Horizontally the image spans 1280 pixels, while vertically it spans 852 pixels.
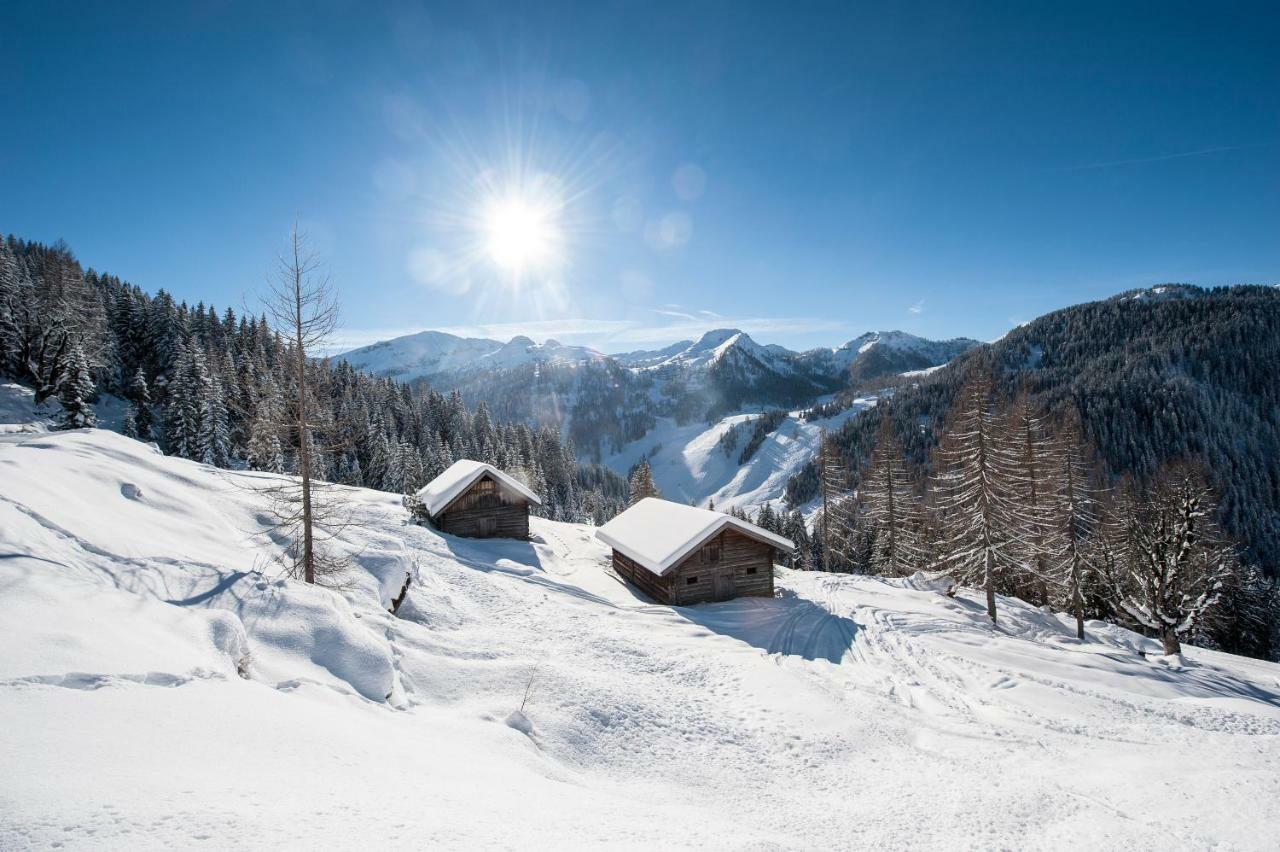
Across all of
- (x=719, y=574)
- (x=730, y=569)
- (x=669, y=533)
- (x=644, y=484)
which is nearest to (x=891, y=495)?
(x=730, y=569)

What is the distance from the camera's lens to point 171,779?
4496 millimetres

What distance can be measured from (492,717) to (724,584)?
1645cm

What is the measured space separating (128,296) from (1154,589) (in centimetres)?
10219

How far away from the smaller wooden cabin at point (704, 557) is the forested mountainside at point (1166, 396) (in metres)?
81.0

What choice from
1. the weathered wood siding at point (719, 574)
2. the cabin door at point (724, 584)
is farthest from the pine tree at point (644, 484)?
the cabin door at point (724, 584)

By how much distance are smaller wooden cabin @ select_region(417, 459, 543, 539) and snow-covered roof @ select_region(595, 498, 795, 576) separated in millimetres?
6238

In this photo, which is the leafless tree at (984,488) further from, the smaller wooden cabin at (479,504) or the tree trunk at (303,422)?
the tree trunk at (303,422)

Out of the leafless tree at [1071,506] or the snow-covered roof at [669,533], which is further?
the leafless tree at [1071,506]

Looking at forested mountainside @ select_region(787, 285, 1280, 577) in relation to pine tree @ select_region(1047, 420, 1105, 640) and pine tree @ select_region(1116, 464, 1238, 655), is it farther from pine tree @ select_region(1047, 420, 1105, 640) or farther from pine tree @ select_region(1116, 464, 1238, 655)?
pine tree @ select_region(1047, 420, 1105, 640)

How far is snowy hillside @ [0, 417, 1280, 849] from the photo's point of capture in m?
4.93

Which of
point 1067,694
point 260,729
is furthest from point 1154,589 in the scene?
point 260,729

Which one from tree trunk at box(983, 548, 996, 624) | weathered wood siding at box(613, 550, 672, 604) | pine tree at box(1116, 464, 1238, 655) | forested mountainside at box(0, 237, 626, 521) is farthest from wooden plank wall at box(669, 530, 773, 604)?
pine tree at box(1116, 464, 1238, 655)

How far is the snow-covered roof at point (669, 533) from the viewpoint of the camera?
2336cm

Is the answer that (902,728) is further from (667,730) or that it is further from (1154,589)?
(1154,589)
